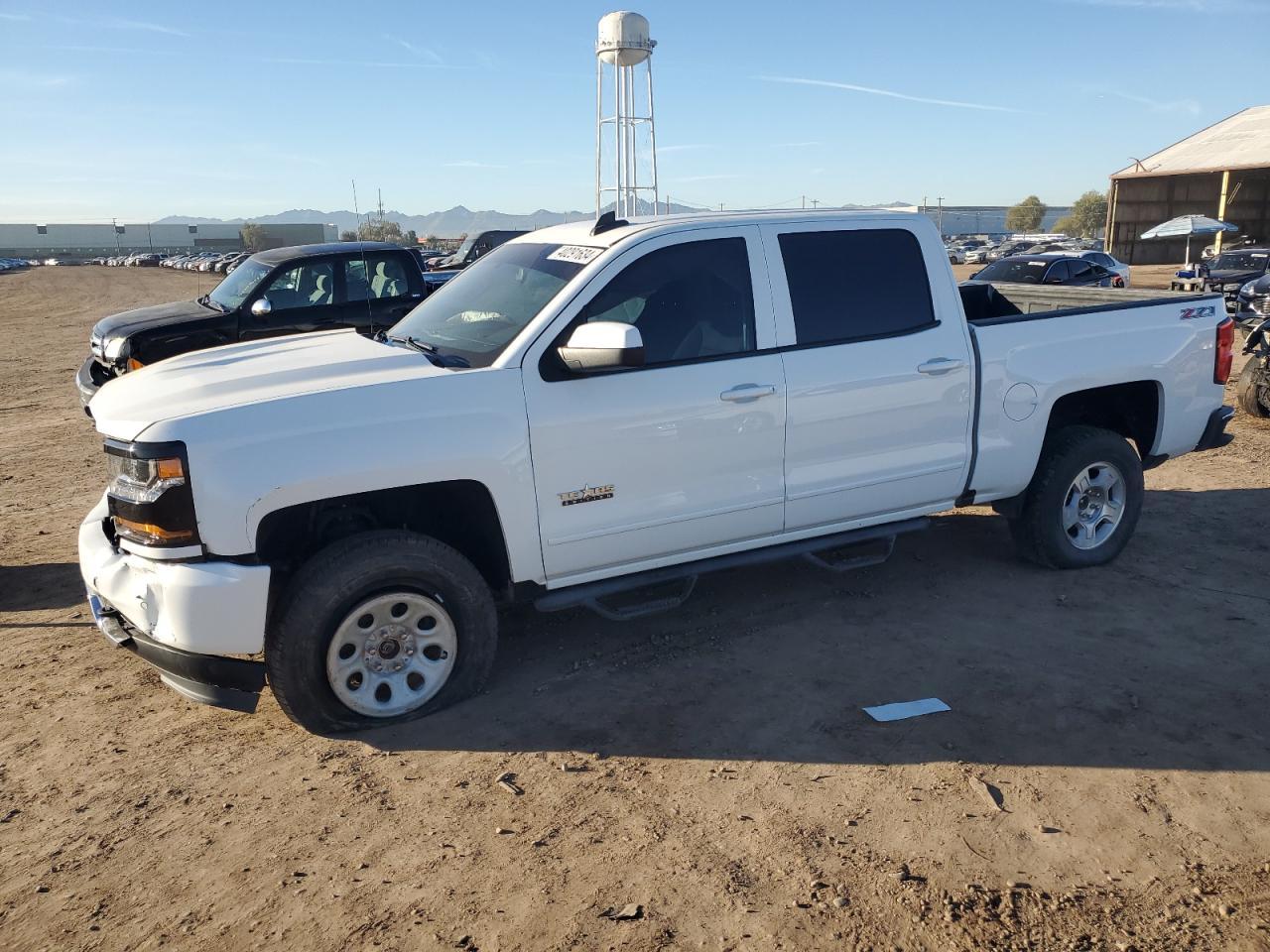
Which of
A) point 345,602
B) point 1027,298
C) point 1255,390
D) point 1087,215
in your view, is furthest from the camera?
point 1087,215

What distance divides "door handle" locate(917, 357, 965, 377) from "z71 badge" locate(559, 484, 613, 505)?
5.78ft

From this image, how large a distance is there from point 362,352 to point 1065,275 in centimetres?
1608

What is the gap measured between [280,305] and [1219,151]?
1647 inches

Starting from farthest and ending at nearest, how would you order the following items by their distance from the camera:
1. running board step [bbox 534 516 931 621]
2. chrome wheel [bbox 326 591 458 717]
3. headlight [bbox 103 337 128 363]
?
1. headlight [bbox 103 337 128 363]
2. running board step [bbox 534 516 931 621]
3. chrome wheel [bbox 326 591 458 717]

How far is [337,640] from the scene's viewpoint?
3900 mm

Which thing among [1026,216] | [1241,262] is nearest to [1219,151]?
[1241,262]

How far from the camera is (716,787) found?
3.66m

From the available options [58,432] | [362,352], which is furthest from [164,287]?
[362,352]

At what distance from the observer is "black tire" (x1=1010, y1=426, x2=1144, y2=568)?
554cm

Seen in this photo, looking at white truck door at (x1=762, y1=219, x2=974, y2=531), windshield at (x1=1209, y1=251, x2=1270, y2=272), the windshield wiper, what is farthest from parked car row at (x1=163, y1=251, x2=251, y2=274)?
white truck door at (x1=762, y1=219, x2=974, y2=531)

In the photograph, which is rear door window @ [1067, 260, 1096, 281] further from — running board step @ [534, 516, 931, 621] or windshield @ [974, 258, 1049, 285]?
running board step @ [534, 516, 931, 621]

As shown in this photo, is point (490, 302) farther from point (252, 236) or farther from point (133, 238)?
point (133, 238)

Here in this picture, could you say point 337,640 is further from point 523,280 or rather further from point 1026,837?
point 1026,837

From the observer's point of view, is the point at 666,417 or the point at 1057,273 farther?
the point at 1057,273
